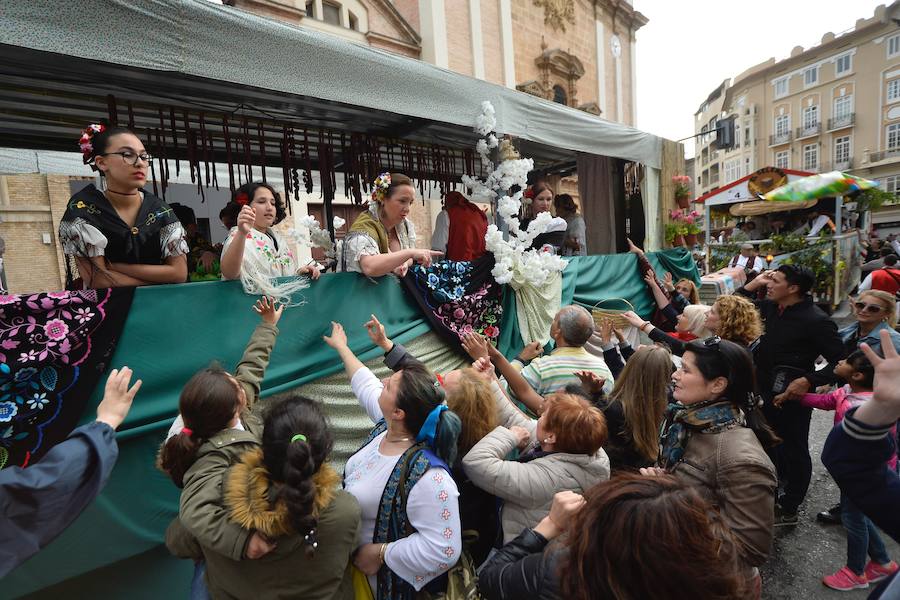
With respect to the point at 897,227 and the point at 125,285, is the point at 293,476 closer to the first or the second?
the point at 125,285

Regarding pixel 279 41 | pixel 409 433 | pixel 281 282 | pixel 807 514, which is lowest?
pixel 807 514

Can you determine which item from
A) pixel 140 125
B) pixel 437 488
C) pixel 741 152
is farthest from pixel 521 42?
pixel 741 152

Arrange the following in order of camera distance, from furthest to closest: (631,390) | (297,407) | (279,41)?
1. (279,41)
2. (631,390)
3. (297,407)

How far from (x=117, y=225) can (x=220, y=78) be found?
34.0 inches

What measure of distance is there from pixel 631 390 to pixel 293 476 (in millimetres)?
1669

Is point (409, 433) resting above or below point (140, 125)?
below

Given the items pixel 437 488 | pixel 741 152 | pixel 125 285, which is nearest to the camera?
pixel 437 488

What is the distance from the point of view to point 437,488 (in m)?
1.58

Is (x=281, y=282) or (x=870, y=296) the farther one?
(x=870, y=296)

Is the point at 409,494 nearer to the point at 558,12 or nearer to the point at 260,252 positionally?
the point at 260,252

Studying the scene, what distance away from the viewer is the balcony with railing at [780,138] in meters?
39.6

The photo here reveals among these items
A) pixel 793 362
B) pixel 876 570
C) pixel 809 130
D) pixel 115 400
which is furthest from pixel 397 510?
pixel 809 130

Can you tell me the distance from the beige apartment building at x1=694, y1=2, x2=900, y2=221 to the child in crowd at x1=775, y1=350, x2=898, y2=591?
32287mm

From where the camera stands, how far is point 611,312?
4.82 m
